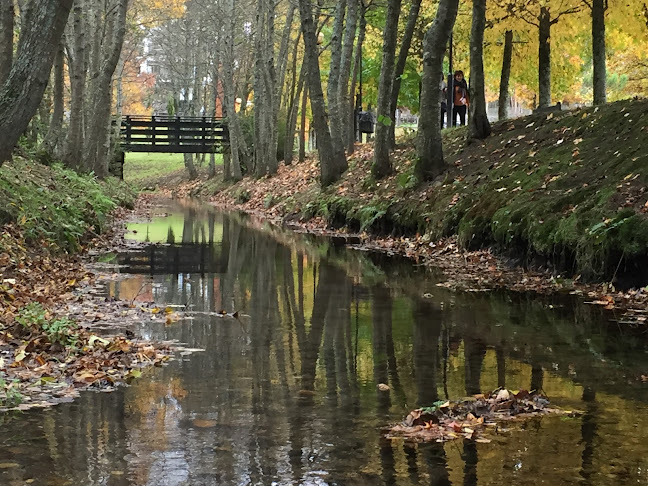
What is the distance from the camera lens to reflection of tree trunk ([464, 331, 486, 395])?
5.95 metres

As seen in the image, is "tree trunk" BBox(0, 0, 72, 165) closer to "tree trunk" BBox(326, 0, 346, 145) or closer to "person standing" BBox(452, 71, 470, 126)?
"tree trunk" BBox(326, 0, 346, 145)

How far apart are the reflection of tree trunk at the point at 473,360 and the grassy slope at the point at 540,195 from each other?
10.8 ft

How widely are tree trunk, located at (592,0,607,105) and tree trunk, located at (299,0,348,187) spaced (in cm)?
736

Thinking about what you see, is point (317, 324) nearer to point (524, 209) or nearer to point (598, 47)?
point (524, 209)

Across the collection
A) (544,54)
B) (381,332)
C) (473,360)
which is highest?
(544,54)

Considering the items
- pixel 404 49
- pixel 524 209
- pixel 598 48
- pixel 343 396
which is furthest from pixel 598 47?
Answer: pixel 343 396

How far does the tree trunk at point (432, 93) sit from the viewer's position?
56.0 feet

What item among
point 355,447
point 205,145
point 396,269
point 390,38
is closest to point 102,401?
point 355,447

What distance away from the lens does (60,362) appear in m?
6.34

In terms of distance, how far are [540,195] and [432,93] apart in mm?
5130

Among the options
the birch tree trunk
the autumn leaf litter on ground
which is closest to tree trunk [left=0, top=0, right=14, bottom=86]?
the autumn leaf litter on ground

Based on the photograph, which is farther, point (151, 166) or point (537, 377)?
point (151, 166)

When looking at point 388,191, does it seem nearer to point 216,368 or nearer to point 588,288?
point 588,288

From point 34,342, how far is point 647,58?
3445 cm
